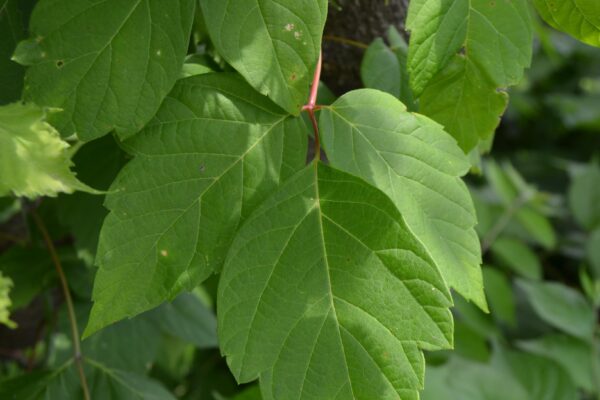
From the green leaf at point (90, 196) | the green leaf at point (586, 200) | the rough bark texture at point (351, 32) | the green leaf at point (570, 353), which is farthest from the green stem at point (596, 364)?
the green leaf at point (90, 196)

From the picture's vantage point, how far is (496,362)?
178 cm

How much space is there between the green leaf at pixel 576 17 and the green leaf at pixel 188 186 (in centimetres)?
26

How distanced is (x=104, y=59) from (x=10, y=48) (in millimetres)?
134

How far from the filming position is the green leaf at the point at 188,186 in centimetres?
59

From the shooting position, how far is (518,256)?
6.81ft

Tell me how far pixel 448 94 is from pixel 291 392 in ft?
1.07

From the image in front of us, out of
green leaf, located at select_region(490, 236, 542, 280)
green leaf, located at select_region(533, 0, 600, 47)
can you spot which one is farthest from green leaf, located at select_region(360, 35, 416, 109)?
green leaf, located at select_region(490, 236, 542, 280)


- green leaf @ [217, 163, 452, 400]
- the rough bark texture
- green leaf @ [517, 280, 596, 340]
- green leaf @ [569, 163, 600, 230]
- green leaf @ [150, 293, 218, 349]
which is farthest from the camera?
green leaf @ [569, 163, 600, 230]

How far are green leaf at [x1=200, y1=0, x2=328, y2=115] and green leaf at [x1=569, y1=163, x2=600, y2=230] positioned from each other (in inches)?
77.5

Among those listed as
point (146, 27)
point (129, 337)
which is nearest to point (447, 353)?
point (129, 337)

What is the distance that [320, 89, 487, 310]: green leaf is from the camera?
0.63 m

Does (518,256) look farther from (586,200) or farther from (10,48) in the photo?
(10,48)

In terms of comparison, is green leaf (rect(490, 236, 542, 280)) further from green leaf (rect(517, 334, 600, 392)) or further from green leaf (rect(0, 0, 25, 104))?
green leaf (rect(0, 0, 25, 104))

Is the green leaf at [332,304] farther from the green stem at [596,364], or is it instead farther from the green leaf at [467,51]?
the green stem at [596,364]
